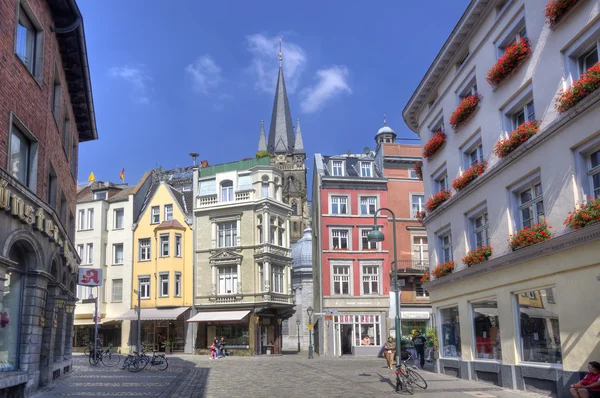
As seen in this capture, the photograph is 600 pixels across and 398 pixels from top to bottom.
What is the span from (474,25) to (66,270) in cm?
1719

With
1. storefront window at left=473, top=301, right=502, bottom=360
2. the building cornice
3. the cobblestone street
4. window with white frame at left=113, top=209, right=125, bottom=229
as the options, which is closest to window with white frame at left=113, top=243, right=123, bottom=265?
window with white frame at left=113, top=209, right=125, bottom=229

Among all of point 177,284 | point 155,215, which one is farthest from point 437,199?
point 155,215

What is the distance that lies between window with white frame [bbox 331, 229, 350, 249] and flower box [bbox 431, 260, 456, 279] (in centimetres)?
A: 2194

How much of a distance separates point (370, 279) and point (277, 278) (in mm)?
7543

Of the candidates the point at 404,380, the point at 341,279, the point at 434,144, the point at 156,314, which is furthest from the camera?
the point at 156,314

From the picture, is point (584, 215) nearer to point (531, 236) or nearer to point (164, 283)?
point (531, 236)

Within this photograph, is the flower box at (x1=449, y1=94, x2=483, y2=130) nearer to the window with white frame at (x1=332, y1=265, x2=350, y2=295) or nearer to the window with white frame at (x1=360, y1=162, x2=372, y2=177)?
the window with white frame at (x1=332, y1=265, x2=350, y2=295)

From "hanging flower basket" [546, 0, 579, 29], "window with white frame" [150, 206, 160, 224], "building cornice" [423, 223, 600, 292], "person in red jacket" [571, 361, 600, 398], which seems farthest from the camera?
"window with white frame" [150, 206, 160, 224]

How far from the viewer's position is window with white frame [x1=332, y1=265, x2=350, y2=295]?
4631 cm

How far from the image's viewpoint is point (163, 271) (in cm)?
5028

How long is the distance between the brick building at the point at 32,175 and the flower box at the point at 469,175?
→ 43.7 feet

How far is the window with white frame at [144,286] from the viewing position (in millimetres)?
50750

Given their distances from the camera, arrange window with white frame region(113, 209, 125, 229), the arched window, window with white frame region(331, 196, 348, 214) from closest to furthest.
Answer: window with white frame region(331, 196, 348, 214) < the arched window < window with white frame region(113, 209, 125, 229)

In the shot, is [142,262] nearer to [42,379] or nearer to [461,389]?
[42,379]
